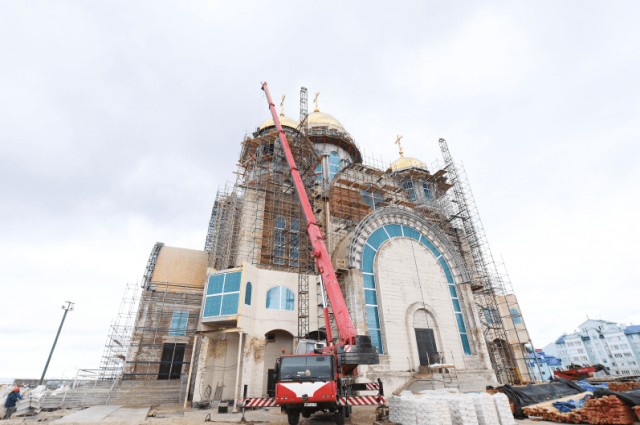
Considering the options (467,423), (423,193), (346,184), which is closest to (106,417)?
(467,423)

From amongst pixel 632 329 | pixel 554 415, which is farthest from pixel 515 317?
pixel 632 329

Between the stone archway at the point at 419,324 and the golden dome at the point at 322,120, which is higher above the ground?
the golden dome at the point at 322,120

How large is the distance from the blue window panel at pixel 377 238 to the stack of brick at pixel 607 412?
14248 mm

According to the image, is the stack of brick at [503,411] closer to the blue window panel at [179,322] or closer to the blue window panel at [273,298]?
the blue window panel at [273,298]

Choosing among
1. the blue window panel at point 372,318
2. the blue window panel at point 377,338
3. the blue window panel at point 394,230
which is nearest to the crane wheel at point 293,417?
the blue window panel at point 377,338

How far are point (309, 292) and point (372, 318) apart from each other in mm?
4298

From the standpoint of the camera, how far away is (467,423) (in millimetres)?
9234

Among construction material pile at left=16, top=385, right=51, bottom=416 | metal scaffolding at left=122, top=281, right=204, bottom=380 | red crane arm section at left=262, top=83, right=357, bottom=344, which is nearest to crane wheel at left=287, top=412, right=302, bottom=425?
red crane arm section at left=262, top=83, right=357, bottom=344

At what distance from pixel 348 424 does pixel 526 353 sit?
956 inches

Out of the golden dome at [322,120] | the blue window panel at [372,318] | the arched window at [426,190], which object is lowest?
the blue window panel at [372,318]

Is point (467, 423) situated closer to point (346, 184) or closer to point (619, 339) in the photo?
point (346, 184)

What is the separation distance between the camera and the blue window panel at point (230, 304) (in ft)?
59.3

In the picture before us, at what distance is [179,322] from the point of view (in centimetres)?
2519

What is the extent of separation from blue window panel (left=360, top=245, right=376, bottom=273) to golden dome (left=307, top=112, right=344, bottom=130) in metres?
18.9
